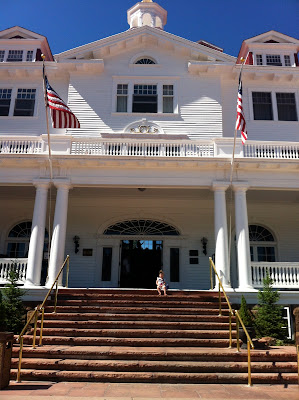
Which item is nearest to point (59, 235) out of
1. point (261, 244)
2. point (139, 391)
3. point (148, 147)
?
point (148, 147)

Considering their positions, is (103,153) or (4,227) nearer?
(103,153)

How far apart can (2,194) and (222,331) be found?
1264 cm

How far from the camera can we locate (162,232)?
18375mm

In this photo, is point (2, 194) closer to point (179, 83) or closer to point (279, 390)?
point (179, 83)

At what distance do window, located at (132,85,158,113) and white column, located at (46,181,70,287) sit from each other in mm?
6213

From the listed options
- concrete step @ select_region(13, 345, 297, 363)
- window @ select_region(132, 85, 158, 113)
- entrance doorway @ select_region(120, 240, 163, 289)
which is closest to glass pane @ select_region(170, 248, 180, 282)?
entrance doorway @ select_region(120, 240, 163, 289)

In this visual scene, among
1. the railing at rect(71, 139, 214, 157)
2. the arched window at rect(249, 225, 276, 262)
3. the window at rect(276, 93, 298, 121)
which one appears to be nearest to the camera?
the railing at rect(71, 139, 214, 157)

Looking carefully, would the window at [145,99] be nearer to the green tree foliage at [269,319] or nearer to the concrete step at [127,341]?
the green tree foliage at [269,319]

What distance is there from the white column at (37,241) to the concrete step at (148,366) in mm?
5375

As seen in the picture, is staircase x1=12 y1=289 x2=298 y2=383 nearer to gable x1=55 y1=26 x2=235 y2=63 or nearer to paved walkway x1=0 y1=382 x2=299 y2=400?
paved walkway x1=0 y1=382 x2=299 y2=400

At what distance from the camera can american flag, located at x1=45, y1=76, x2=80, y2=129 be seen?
45.1 feet

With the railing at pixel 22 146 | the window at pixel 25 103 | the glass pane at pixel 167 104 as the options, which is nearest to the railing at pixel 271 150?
the glass pane at pixel 167 104

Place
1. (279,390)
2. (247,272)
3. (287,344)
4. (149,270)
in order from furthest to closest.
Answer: (149,270) → (247,272) → (287,344) → (279,390)

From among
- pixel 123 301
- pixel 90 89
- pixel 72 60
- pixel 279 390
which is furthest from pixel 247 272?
pixel 72 60
